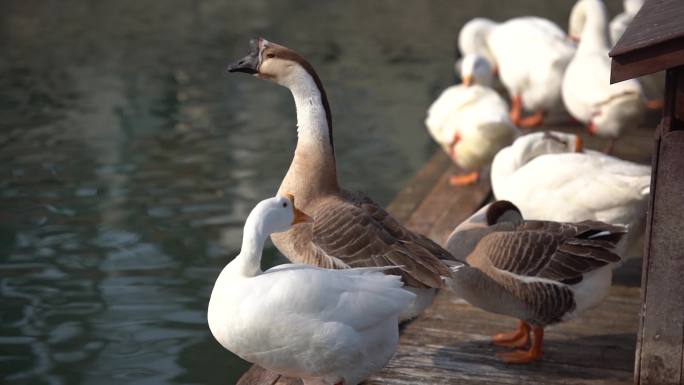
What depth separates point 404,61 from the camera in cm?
1272

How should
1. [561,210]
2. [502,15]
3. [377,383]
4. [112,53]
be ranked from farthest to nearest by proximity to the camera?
[502,15], [112,53], [561,210], [377,383]

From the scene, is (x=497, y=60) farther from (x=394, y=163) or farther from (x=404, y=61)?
(x=404, y=61)

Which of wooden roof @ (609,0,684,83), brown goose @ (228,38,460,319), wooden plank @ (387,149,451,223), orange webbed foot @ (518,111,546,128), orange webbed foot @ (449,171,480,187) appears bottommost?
wooden plank @ (387,149,451,223)

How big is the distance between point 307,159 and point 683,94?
1.69 meters

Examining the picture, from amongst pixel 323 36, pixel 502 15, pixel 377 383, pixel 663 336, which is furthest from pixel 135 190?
pixel 502 15

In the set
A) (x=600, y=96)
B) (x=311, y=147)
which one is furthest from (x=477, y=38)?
(x=311, y=147)

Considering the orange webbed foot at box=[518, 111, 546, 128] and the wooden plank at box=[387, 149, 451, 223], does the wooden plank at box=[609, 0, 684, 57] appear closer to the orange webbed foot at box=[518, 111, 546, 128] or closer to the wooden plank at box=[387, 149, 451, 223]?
the wooden plank at box=[387, 149, 451, 223]

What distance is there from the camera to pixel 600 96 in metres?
7.64

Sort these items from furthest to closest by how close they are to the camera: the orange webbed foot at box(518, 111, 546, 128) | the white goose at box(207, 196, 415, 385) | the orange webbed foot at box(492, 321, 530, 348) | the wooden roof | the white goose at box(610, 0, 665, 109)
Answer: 1. the white goose at box(610, 0, 665, 109)
2. the orange webbed foot at box(518, 111, 546, 128)
3. the orange webbed foot at box(492, 321, 530, 348)
4. the wooden roof
5. the white goose at box(207, 196, 415, 385)

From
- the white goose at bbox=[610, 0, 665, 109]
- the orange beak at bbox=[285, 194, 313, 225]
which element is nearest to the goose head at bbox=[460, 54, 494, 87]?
the white goose at bbox=[610, 0, 665, 109]

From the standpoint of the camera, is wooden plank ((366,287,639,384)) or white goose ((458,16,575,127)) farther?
white goose ((458,16,575,127))

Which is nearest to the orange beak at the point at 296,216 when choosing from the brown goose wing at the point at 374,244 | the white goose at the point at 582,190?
the brown goose wing at the point at 374,244

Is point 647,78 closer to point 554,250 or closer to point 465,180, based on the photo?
point 465,180

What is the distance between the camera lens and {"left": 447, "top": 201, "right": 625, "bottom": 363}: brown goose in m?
4.52
